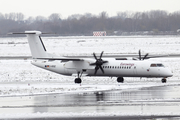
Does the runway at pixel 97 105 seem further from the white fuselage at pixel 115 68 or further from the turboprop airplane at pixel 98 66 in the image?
the turboprop airplane at pixel 98 66

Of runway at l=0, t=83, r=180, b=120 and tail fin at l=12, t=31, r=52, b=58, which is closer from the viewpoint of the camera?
runway at l=0, t=83, r=180, b=120

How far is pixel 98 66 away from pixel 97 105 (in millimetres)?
11778

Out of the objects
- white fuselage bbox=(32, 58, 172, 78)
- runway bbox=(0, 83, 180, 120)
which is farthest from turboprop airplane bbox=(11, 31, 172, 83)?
runway bbox=(0, 83, 180, 120)

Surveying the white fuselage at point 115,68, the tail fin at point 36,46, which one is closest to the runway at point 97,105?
the white fuselage at point 115,68

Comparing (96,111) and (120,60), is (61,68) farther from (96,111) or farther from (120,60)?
(96,111)

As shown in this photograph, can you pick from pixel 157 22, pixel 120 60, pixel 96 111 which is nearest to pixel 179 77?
pixel 120 60

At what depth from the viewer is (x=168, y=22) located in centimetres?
12188

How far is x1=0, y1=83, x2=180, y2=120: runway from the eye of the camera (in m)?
14.1

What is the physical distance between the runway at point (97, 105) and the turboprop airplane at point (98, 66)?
4.92 m

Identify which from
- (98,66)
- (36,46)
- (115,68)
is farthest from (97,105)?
(36,46)

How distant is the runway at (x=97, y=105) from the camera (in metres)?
14.1

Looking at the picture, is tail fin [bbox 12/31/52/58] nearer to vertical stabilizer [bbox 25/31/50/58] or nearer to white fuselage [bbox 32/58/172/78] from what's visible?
vertical stabilizer [bbox 25/31/50/58]

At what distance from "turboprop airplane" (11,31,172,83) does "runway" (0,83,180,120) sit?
492 centimetres

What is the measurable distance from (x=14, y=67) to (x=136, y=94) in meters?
23.5
